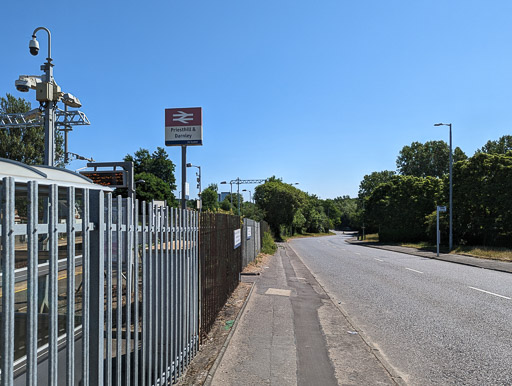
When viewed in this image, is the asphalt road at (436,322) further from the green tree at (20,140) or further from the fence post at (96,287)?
the green tree at (20,140)

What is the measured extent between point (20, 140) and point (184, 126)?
30007 millimetres

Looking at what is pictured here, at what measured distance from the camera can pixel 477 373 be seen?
5.32 meters

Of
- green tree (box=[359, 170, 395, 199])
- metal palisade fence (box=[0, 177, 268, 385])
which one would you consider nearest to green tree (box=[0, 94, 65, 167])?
metal palisade fence (box=[0, 177, 268, 385])

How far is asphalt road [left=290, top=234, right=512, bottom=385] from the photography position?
18.0ft

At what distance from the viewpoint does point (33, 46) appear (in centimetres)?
1246

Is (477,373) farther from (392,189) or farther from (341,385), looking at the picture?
(392,189)

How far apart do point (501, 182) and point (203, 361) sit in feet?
98.7

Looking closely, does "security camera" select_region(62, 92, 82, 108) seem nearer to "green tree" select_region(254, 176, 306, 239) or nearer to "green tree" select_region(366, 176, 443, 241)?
"green tree" select_region(366, 176, 443, 241)

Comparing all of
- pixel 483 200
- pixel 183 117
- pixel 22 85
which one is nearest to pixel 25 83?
pixel 22 85

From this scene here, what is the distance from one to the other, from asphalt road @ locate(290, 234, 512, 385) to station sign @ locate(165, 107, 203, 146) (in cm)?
523

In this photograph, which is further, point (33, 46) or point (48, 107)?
point (48, 107)

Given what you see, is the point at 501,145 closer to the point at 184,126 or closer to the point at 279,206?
the point at 279,206

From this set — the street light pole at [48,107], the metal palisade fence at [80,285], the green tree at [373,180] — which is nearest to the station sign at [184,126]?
the metal palisade fence at [80,285]

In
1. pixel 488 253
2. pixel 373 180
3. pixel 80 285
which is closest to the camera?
pixel 80 285
